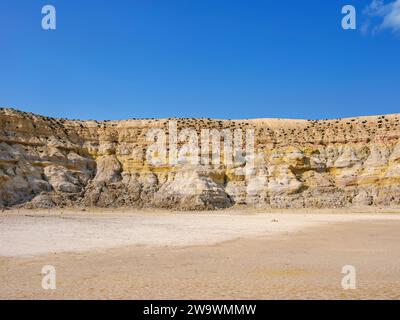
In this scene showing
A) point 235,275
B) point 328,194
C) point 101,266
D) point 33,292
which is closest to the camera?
point 33,292

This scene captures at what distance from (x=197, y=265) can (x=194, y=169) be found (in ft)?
140

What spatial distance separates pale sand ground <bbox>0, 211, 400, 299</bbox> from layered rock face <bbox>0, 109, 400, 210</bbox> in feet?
98.9

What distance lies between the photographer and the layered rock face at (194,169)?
50.9 metres

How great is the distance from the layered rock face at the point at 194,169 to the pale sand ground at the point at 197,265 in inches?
1187

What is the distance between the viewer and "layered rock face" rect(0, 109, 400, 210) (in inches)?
2003

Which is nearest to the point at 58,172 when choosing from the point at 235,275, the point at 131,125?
the point at 131,125

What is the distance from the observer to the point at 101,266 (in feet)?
41.9

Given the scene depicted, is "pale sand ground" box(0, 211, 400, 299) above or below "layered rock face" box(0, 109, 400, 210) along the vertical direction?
below

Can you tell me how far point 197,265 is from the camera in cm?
1302

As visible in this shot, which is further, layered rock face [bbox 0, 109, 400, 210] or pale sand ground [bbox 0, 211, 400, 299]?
layered rock face [bbox 0, 109, 400, 210]

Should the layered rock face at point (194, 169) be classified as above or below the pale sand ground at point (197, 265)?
above
